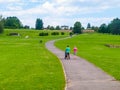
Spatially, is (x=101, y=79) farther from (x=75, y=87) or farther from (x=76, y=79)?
(x=75, y=87)

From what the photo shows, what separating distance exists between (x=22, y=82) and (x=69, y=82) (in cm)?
253

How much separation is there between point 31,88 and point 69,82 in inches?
115


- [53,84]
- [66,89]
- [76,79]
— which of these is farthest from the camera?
[76,79]

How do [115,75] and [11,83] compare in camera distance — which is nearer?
[11,83]

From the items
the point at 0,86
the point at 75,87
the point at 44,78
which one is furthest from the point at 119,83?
the point at 0,86

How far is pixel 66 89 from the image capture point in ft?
63.9

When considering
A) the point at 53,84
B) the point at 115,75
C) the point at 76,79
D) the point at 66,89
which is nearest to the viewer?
the point at 66,89

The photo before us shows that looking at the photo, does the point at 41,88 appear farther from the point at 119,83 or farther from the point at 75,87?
Result: the point at 119,83

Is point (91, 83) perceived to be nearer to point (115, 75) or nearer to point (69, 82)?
point (69, 82)

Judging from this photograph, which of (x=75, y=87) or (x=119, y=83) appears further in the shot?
(x=119, y=83)

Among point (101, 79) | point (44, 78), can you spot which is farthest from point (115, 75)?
point (44, 78)

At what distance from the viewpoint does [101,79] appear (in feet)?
77.2

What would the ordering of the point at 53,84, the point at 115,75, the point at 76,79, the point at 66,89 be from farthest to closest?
the point at 115,75 → the point at 76,79 → the point at 53,84 → the point at 66,89

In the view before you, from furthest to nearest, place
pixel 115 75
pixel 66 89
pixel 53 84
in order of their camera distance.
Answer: pixel 115 75
pixel 53 84
pixel 66 89
